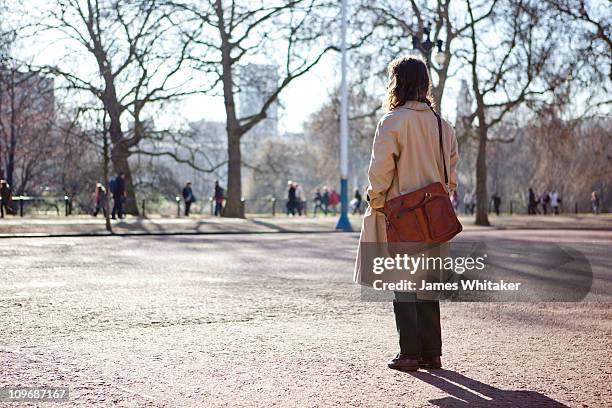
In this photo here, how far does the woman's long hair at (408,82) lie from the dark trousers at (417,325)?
48.3 inches

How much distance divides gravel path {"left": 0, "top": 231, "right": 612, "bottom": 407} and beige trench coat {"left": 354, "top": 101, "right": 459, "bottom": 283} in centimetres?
98

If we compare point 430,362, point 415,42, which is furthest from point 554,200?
point 430,362

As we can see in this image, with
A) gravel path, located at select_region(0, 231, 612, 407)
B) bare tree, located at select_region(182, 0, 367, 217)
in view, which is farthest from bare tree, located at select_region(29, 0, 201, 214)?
gravel path, located at select_region(0, 231, 612, 407)

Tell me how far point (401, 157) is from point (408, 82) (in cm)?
47

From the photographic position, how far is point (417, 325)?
19.4 feet

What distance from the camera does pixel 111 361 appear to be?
607 centimetres

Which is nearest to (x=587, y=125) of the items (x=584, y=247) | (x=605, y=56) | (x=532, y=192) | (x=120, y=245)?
(x=605, y=56)

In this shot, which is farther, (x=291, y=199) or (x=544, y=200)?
(x=544, y=200)

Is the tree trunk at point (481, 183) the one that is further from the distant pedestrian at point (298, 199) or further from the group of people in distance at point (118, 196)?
the distant pedestrian at point (298, 199)

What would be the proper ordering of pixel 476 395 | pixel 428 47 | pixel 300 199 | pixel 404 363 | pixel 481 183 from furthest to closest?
pixel 300 199 → pixel 481 183 → pixel 428 47 → pixel 404 363 → pixel 476 395

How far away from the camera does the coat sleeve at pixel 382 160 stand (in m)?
5.64

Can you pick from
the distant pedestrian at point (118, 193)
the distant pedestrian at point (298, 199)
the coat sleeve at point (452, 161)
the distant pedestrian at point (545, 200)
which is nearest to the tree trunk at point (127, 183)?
the distant pedestrian at point (118, 193)

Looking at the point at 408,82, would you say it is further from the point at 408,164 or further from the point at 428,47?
the point at 428,47

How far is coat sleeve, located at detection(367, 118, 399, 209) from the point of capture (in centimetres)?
564
